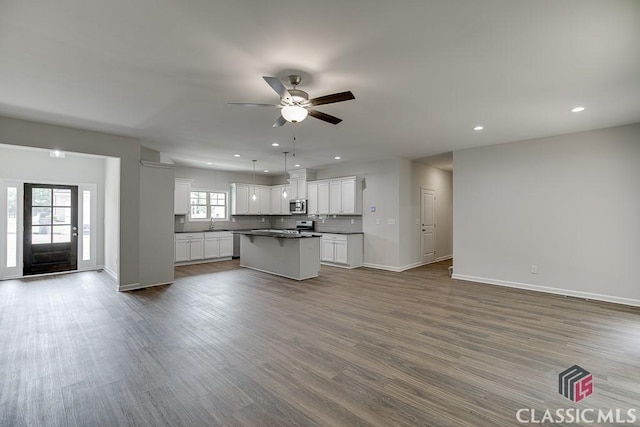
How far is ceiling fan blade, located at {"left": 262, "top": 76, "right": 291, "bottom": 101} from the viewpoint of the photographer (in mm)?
2414

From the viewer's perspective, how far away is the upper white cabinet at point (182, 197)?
809 centimetres

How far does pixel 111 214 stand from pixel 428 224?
25.8 ft

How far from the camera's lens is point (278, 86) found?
2568mm

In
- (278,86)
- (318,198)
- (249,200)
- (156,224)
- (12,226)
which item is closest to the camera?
(278,86)

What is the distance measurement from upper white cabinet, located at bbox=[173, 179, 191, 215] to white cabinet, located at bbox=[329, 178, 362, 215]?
4145mm

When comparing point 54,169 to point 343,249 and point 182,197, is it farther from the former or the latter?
point 343,249

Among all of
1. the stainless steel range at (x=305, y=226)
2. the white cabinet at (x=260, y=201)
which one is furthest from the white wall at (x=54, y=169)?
the stainless steel range at (x=305, y=226)

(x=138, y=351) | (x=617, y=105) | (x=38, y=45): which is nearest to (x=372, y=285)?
(x=138, y=351)

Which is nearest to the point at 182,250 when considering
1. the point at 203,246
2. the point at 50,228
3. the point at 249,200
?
the point at 203,246

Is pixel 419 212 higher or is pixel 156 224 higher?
pixel 419 212

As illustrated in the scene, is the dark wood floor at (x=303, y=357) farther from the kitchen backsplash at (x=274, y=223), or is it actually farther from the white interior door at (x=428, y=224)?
the kitchen backsplash at (x=274, y=223)

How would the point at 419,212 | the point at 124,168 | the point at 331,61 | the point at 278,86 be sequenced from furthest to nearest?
the point at 419,212
the point at 124,168
the point at 331,61
the point at 278,86

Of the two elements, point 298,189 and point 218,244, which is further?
point 298,189

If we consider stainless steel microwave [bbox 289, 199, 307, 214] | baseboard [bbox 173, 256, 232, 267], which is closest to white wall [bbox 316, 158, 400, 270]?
stainless steel microwave [bbox 289, 199, 307, 214]
